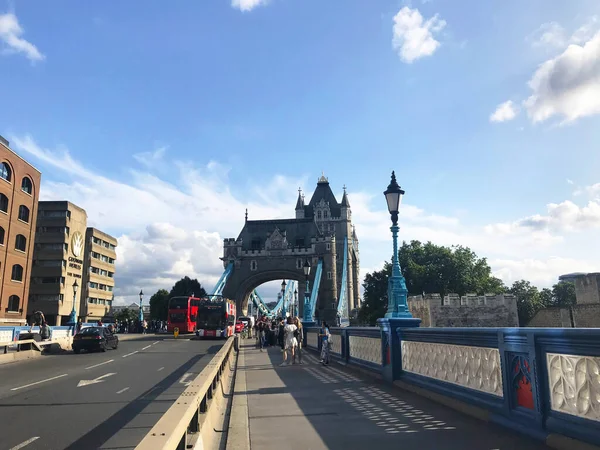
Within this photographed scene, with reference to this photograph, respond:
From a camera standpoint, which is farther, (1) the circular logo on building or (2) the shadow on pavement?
(1) the circular logo on building

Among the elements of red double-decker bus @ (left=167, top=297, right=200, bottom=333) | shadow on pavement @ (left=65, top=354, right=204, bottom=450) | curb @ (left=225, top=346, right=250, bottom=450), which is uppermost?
red double-decker bus @ (left=167, top=297, right=200, bottom=333)

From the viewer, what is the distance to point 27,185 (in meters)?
40.4

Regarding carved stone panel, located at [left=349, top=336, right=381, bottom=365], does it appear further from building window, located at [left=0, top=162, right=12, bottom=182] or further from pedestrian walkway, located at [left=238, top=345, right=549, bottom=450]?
building window, located at [left=0, top=162, right=12, bottom=182]

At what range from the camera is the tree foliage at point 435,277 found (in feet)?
224

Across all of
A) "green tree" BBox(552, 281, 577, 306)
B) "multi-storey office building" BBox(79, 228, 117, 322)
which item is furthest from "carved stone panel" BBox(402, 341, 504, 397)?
"green tree" BBox(552, 281, 577, 306)

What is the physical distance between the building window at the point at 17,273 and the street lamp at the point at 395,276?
37.3 m

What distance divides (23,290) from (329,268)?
48.7 meters

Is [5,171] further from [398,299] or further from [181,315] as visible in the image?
[398,299]

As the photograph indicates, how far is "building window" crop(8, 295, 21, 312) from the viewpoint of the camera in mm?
37875

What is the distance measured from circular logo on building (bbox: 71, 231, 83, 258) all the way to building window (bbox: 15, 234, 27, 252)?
22.4 metres

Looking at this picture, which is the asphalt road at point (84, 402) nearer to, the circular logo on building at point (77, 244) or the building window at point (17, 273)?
the building window at point (17, 273)

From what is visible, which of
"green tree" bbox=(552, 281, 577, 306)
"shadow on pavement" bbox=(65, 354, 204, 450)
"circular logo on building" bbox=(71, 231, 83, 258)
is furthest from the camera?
"green tree" bbox=(552, 281, 577, 306)

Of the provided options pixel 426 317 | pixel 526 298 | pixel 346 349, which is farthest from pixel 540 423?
pixel 526 298

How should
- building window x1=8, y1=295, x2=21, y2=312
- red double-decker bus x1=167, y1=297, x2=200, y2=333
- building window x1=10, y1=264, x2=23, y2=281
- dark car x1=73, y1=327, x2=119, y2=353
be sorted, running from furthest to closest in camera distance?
1. red double-decker bus x1=167, y1=297, x2=200, y2=333
2. building window x1=10, y1=264, x2=23, y2=281
3. building window x1=8, y1=295, x2=21, y2=312
4. dark car x1=73, y1=327, x2=119, y2=353
